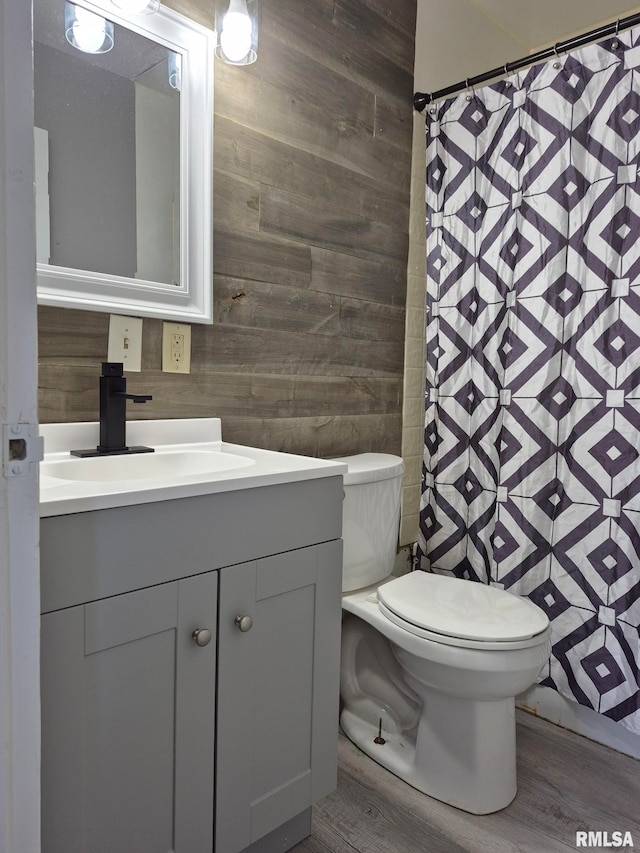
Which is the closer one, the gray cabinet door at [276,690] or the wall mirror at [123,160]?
the gray cabinet door at [276,690]

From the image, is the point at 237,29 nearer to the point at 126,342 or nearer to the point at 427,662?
the point at 126,342

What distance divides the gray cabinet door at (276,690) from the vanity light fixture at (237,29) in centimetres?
122

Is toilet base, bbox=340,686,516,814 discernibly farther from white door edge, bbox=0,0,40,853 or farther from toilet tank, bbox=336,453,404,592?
white door edge, bbox=0,0,40,853

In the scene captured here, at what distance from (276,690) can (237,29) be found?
1.53 meters

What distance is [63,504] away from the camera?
2.80 feet

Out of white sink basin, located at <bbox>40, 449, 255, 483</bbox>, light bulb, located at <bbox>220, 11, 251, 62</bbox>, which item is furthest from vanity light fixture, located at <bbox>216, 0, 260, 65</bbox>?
white sink basin, located at <bbox>40, 449, 255, 483</bbox>

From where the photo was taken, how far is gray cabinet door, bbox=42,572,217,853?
875 mm

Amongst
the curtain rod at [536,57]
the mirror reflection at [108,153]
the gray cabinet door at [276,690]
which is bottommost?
the gray cabinet door at [276,690]

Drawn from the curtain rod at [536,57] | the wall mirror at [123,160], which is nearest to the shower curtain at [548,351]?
the curtain rod at [536,57]

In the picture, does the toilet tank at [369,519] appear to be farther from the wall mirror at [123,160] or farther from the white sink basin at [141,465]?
the wall mirror at [123,160]

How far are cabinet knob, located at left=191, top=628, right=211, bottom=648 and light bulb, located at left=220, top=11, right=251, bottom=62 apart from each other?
1350 mm

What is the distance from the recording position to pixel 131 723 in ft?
3.13

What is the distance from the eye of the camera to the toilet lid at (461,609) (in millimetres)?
1395

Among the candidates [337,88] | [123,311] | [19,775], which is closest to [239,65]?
[337,88]
